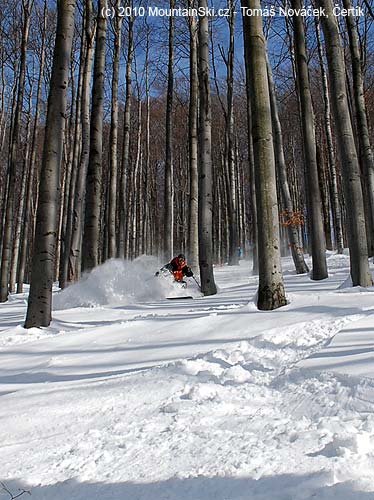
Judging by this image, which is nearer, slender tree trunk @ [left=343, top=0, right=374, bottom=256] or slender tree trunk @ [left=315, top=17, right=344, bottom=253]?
slender tree trunk @ [left=343, top=0, right=374, bottom=256]

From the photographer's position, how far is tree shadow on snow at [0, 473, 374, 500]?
4.40 feet

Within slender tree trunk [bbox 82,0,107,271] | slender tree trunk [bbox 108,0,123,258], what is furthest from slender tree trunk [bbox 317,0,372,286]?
slender tree trunk [bbox 108,0,123,258]

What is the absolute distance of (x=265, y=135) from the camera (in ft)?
15.5

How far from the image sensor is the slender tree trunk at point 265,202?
4.61 meters

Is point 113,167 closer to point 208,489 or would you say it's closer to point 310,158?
point 310,158

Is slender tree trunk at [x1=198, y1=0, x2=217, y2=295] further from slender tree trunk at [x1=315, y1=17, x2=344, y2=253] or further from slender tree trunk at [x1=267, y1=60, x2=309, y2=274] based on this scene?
slender tree trunk at [x1=315, y1=17, x2=344, y2=253]

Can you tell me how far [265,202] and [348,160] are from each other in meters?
2.11

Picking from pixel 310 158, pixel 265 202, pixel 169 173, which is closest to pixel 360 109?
Answer: pixel 310 158

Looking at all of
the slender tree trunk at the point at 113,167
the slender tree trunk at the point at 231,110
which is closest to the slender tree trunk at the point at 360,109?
the slender tree trunk at the point at 231,110

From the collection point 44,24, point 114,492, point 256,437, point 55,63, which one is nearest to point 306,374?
point 256,437

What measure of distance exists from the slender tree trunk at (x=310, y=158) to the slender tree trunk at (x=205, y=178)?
1990mm

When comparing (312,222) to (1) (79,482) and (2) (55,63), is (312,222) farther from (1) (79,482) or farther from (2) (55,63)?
(1) (79,482)

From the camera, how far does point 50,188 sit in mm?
5102

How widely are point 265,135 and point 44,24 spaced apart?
43.7 ft
